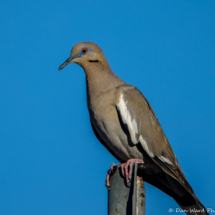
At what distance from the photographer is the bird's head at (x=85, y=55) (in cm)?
430

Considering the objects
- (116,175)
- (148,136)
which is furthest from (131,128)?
(116,175)

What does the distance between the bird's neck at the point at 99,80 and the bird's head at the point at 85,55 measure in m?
0.08

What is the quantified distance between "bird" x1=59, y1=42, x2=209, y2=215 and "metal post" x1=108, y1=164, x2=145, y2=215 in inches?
24.9

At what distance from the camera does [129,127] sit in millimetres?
3844

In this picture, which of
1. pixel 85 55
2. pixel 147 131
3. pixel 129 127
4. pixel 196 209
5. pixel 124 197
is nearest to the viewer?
pixel 124 197

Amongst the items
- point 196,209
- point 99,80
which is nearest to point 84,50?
point 99,80

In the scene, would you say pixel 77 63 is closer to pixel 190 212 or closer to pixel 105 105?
pixel 105 105

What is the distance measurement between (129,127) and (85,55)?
121 cm

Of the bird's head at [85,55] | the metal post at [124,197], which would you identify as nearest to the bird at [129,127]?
the bird's head at [85,55]

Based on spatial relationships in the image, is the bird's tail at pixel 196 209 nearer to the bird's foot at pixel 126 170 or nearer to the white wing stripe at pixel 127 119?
the bird's foot at pixel 126 170

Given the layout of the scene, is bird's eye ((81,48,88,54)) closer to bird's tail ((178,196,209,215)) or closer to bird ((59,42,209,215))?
bird ((59,42,209,215))

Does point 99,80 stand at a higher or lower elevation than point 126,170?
higher

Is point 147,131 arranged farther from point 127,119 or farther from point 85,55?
point 85,55

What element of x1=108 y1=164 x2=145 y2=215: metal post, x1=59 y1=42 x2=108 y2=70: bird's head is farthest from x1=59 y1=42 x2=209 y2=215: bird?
x1=108 y1=164 x2=145 y2=215: metal post
